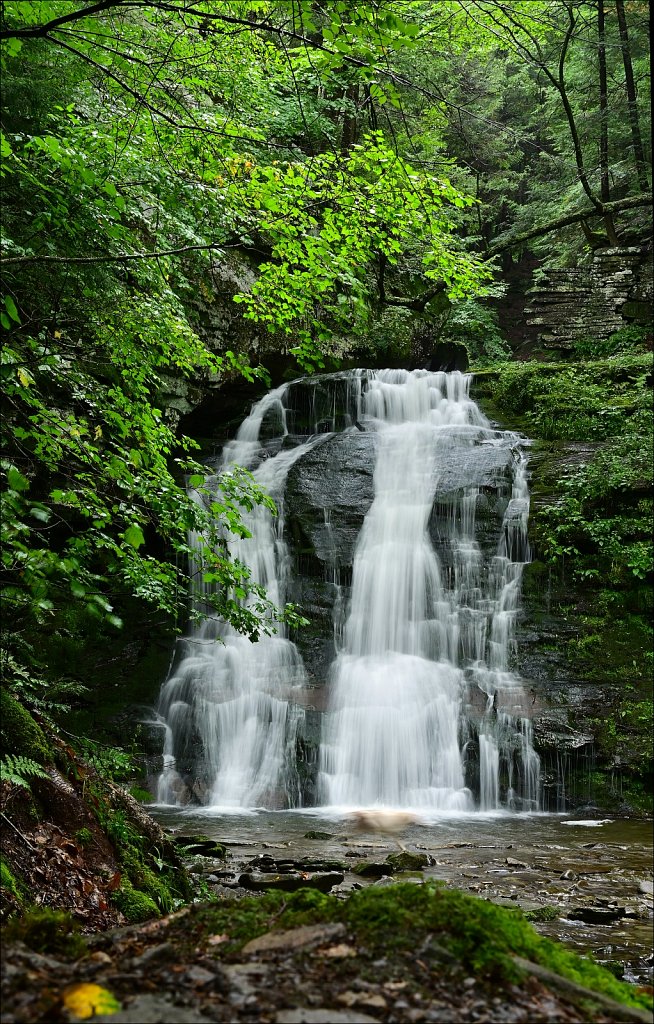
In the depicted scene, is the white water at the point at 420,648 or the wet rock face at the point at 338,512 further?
the wet rock face at the point at 338,512

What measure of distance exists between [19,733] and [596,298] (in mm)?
18726

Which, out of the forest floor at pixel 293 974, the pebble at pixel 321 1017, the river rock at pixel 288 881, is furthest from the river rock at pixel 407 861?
the pebble at pixel 321 1017

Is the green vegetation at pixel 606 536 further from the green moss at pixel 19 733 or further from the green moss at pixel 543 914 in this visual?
the green moss at pixel 19 733

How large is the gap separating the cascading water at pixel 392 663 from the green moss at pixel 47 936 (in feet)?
23.7

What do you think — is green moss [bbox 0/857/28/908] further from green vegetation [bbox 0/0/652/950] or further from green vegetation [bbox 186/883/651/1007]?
green vegetation [bbox 186/883/651/1007]

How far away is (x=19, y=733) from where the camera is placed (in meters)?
3.64

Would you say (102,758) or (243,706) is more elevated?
(102,758)

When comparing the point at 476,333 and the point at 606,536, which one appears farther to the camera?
the point at 476,333

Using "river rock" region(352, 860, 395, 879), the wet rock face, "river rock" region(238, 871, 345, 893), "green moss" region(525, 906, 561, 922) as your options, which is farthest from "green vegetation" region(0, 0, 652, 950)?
"green moss" region(525, 906, 561, 922)

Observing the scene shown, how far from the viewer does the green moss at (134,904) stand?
10.7 ft

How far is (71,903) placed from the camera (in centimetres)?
313

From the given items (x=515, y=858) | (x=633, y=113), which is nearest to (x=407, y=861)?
(x=515, y=858)

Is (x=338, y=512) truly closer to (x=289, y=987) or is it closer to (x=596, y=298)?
(x=596, y=298)

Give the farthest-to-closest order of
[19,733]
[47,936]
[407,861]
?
[407,861], [19,733], [47,936]
